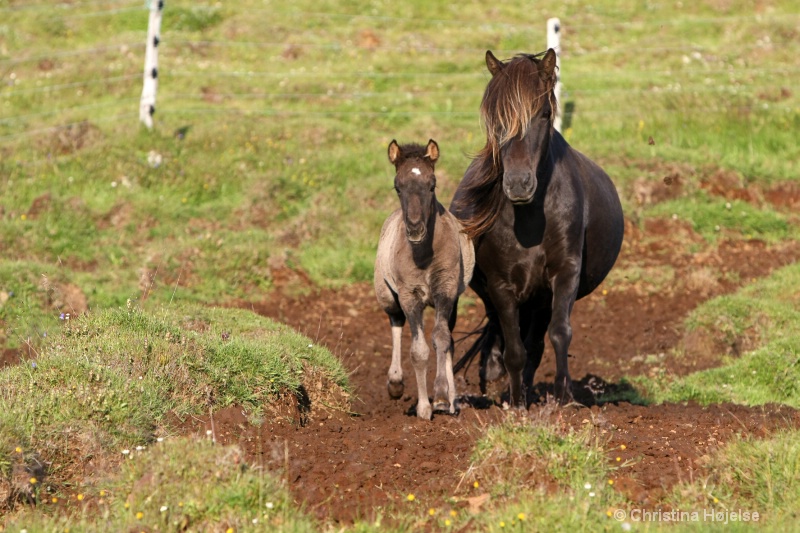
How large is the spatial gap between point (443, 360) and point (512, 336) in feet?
2.06

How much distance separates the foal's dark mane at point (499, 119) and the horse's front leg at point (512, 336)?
0.53 metres

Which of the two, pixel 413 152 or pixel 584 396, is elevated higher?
pixel 413 152

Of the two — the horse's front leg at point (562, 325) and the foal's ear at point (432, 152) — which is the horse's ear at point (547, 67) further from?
the horse's front leg at point (562, 325)

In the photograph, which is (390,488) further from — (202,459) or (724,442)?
(724,442)

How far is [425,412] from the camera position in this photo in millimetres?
7270

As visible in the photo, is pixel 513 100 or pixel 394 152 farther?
pixel 394 152

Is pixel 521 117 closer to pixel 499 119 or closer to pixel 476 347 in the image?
pixel 499 119

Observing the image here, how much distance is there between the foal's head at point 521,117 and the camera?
22.1 feet

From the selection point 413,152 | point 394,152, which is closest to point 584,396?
point 413,152

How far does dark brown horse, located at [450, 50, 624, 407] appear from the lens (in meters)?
6.96

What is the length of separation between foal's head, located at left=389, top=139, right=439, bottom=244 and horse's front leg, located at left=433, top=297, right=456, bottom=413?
667mm

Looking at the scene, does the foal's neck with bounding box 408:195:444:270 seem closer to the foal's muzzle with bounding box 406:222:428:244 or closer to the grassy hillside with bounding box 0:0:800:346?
the foal's muzzle with bounding box 406:222:428:244

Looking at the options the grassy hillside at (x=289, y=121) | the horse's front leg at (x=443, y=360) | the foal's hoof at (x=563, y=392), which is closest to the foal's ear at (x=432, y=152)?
the horse's front leg at (x=443, y=360)

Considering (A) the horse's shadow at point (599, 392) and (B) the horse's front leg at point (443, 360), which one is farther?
(A) the horse's shadow at point (599, 392)
